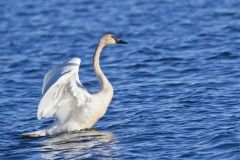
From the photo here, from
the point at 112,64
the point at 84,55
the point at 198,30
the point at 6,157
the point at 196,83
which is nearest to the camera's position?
the point at 6,157

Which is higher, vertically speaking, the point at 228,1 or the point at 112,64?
the point at 228,1

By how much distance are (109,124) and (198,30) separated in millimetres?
8685

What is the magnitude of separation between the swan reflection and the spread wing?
43 centimetres

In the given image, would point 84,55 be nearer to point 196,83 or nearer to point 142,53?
point 142,53

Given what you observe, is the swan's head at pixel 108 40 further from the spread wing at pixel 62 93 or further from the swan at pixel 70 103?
the spread wing at pixel 62 93

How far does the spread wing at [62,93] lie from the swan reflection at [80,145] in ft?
1.42

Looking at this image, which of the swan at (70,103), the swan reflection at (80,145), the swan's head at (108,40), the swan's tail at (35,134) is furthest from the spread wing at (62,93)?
the swan's head at (108,40)

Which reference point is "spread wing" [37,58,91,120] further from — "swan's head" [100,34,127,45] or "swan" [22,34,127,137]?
"swan's head" [100,34,127,45]

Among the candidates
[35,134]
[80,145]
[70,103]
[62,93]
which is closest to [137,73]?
[70,103]

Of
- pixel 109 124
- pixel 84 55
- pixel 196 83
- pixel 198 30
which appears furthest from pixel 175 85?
pixel 198 30

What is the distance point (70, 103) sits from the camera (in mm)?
12625

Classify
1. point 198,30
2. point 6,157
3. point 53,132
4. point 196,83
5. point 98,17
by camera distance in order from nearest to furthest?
point 6,157, point 53,132, point 196,83, point 198,30, point 98,17

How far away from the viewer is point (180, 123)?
12.4m

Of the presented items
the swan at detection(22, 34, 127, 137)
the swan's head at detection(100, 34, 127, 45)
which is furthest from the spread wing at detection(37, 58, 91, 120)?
the swan's head at detection(100, 34, 127, 45)
